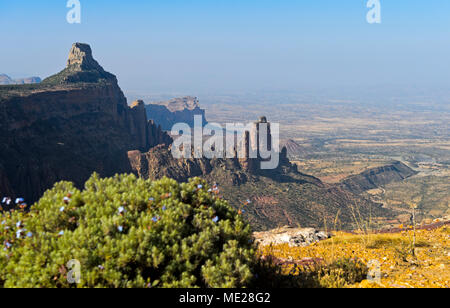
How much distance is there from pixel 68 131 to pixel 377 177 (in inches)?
4453

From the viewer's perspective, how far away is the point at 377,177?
138m

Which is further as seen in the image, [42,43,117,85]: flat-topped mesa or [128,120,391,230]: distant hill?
[42,43,117,85]: flat-topped mesa

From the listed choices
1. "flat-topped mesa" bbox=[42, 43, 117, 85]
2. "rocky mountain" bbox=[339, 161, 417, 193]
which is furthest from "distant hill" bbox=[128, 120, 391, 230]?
"flat-topped mesa" bbox=[42, 43, 117, 85]

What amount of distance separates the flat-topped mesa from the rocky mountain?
262 ft

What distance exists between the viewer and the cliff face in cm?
5550

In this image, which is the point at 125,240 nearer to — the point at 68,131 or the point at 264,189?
the point at 264,189

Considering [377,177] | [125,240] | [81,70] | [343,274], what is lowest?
[377,177]

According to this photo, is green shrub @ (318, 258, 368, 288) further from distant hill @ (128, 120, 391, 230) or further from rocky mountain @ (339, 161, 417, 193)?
rocky mountain @ (339, 161, 417, 193)

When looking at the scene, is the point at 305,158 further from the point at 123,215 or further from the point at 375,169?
the point at 123,215

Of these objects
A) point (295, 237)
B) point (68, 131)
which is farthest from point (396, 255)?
point (68, 131)

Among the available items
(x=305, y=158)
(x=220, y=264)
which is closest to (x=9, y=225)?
(x=220, y=264)
